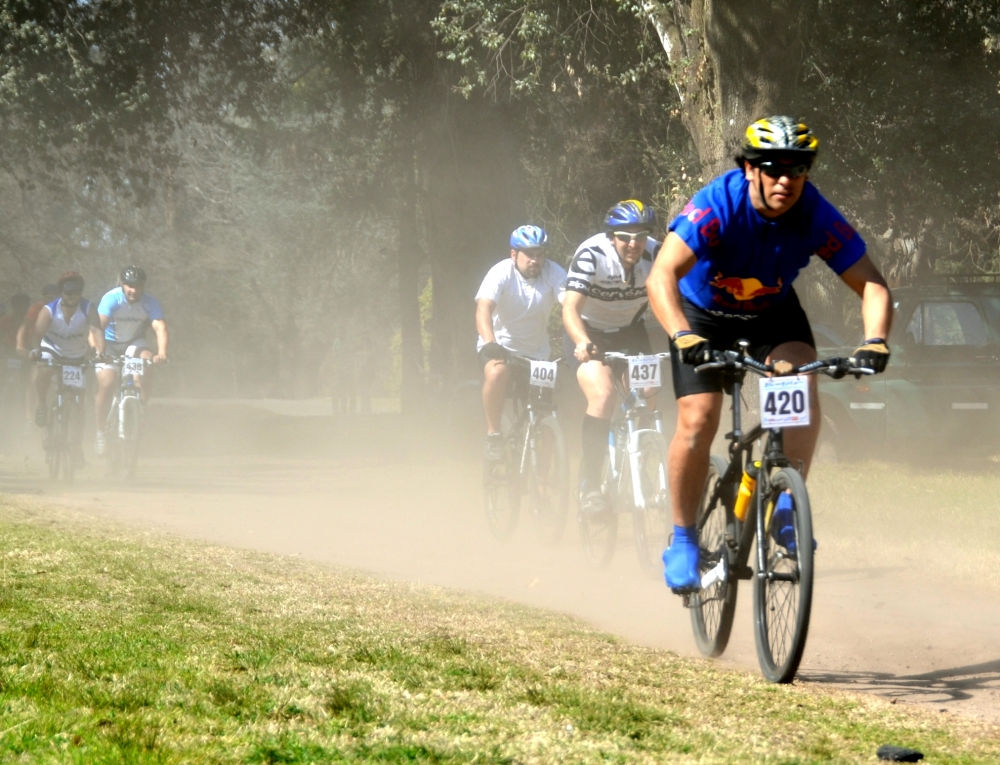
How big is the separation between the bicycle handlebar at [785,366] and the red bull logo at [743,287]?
1.21ft

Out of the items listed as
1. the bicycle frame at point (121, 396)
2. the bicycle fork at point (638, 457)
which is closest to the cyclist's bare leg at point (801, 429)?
the bicycle fork at point (638, 457)

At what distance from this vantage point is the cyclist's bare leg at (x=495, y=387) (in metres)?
9.41

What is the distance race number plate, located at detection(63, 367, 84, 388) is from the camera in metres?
13.8

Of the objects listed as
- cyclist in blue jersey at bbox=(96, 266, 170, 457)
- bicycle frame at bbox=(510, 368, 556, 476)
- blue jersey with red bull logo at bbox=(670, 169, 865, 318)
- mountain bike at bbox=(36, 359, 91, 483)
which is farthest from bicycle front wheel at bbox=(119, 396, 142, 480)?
blue jersey with red bull logo at bbox=(670, 169, 865, 318)

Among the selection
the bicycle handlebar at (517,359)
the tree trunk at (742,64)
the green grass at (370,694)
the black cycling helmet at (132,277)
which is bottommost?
the green grass at (370,694)

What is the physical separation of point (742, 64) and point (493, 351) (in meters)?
5.02

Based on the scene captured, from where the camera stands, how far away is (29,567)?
21.3 feet

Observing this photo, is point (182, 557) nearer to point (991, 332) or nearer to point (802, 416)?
point (802, 416)

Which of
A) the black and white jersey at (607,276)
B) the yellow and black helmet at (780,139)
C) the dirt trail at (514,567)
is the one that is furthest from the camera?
the black and white jersey at (607,276)

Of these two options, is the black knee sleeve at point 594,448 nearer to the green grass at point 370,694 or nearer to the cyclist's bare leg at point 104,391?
the green grass at point 370,694

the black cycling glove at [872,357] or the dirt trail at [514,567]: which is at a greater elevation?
the black cycling glove at [872,357]

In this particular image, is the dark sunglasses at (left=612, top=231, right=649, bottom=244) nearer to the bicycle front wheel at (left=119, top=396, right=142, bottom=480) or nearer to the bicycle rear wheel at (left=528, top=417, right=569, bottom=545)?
the bicycle rear wheel at (left=528, top=417, right=569, bottom=545)

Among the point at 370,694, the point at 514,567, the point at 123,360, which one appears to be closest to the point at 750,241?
the point at 370,694

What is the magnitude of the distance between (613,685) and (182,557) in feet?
12.3
